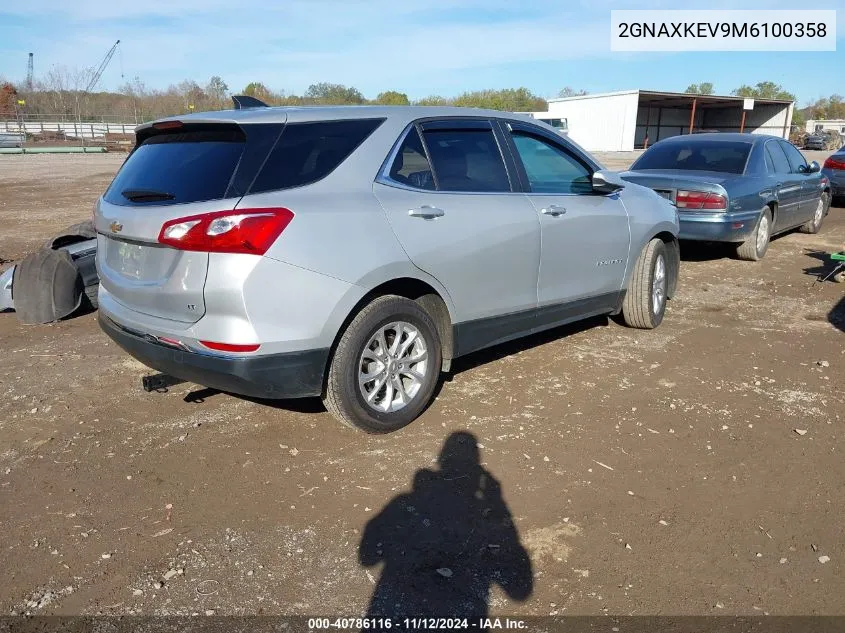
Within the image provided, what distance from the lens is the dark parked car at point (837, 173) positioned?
48.6 ft

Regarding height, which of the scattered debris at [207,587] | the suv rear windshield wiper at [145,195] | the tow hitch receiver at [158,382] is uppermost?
the suv rear windshield wiper at [145,195]

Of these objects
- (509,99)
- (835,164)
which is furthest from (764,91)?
(835,164)

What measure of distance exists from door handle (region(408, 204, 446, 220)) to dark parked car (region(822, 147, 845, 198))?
1408 centimetres

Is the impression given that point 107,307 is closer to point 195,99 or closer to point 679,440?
point 679,440

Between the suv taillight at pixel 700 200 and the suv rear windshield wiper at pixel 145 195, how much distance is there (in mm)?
6521

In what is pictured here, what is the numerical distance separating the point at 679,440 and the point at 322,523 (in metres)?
2.09

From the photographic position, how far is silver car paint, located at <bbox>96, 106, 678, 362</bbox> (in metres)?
3.27

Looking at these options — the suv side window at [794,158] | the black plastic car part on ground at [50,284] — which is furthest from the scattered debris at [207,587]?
the suv side window at [794,158]

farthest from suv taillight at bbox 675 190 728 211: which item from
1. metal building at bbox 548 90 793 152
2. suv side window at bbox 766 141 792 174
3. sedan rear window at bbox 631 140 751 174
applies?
metal building at bbox 548 90 793 152

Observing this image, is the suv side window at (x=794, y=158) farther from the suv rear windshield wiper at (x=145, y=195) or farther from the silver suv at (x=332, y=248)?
the suv rear windshield wiper at (x=145, y=195)

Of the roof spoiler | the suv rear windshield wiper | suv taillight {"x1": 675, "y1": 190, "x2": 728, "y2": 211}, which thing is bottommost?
suv taillight {"x1": 675, "y1": 190, "x2": 728, "y2": 211}

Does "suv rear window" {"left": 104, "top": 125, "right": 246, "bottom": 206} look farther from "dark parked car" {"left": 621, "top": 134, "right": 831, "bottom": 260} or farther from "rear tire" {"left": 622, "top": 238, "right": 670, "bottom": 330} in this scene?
"dark parked car" {"left": 621, "top": 134, "right": 831, "bottom": 260}

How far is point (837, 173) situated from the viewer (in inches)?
586

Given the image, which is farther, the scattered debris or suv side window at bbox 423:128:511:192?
suv side window at bbox 423:128:511:192
